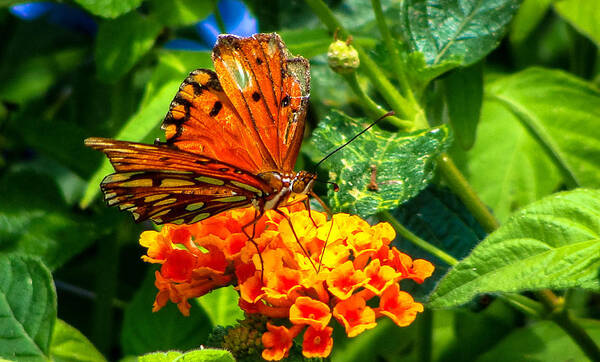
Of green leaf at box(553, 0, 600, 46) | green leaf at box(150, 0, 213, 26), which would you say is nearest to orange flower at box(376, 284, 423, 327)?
green leaf at box(150, 0, 213, 26)

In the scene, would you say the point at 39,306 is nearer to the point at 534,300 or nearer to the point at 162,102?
the point at 162,102

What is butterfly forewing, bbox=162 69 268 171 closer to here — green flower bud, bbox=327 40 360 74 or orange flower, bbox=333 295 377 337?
green flower bud, bbox=327 40 360 74

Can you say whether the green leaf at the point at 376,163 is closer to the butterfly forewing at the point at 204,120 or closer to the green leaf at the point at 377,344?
the butterfly forewing at the point at 204,120

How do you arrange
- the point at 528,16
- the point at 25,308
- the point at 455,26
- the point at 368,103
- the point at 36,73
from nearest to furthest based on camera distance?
the point at 25,308
the point at 368,103
the point at 455,26
the point at 528,16
the point at 36,73

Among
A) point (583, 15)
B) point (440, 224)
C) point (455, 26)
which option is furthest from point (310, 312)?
point (583, 15)

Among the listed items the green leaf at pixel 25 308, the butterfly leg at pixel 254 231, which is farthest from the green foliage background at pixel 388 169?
the butterfly leg at pixel 254 231

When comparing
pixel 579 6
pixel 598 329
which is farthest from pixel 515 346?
pixel 579 6

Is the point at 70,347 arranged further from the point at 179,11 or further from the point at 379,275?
the point at 179,11
